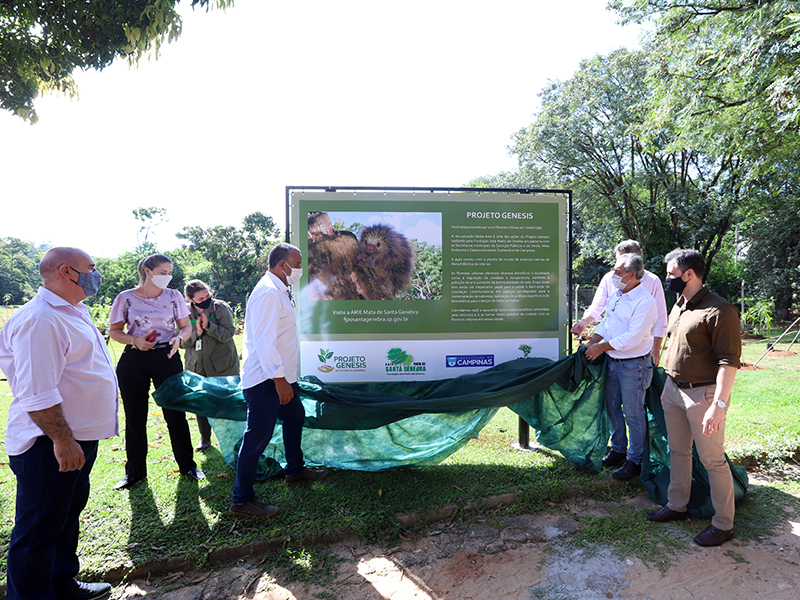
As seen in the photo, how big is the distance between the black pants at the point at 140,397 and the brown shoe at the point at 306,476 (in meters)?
1.04

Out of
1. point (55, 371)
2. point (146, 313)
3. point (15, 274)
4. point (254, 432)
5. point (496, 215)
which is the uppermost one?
point (15, 274)

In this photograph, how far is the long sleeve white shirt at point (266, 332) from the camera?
3.34 m

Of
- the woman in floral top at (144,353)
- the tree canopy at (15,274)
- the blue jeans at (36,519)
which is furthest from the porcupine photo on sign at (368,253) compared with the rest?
the tree canopy at (15,274)

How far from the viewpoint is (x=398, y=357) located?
174 inches

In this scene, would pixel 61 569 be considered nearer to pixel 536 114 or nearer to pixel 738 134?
pixel 738 134

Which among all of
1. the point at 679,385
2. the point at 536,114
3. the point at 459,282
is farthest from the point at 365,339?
the point at 536,114

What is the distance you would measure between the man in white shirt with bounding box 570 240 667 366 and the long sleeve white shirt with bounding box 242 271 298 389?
271 centimetres

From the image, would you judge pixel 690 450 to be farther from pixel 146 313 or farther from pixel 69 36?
pixel 69 36

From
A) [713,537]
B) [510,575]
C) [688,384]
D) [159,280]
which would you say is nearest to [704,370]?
[688,384]

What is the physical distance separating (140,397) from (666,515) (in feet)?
14.3

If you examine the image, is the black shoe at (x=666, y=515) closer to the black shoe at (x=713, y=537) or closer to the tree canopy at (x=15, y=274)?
the black shoe at (x=713, y=537)

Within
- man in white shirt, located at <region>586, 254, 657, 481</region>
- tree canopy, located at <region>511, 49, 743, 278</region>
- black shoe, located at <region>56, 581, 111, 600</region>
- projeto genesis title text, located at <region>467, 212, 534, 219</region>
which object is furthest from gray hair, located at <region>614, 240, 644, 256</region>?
tree canopy, located at <region>511, 49, 743, 278</region>

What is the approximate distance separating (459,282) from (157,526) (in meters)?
3.15

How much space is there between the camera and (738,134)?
25.6ft
